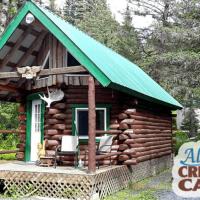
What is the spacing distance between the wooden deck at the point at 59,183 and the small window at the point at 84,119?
221 centimetres

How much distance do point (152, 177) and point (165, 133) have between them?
404cm

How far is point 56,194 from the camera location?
10.9 m

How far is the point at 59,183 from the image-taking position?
1073 centimetres

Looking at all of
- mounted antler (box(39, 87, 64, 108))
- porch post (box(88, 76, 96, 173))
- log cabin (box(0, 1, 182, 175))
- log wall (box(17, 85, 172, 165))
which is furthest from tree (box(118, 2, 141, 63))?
porch post (box(88, 76, 96, 173))

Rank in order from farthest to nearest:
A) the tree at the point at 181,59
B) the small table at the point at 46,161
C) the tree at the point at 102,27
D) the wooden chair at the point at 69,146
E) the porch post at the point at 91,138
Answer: the tree at the point at 102,27, the tree at the point at 181,59, the small table at the point at 46,161, the wooden chair at the point at 69,146, the porch post at the point at 91,138

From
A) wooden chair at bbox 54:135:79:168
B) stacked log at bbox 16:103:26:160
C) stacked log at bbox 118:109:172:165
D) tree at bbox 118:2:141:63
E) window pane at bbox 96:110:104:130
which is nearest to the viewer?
wooden chair at bbox 54:135:79:168

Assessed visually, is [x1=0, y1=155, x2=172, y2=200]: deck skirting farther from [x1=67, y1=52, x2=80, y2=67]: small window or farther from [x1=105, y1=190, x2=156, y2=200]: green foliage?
[x1=67, y1=52, x2=80, y2=67]: small window

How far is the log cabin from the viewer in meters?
12.0

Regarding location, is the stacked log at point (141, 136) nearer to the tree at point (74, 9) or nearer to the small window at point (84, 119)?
the small window at point (84, 119)

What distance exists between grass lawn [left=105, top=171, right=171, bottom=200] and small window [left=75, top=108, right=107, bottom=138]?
2391 mm

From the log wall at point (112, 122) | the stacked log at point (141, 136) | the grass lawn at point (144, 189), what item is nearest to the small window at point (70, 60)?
the log wall at point (112, 122)

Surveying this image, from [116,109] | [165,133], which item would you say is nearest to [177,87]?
[165,133]

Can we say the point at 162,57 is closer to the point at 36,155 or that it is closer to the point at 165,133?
the point at 165,133

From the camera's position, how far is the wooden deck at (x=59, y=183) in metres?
10.4
